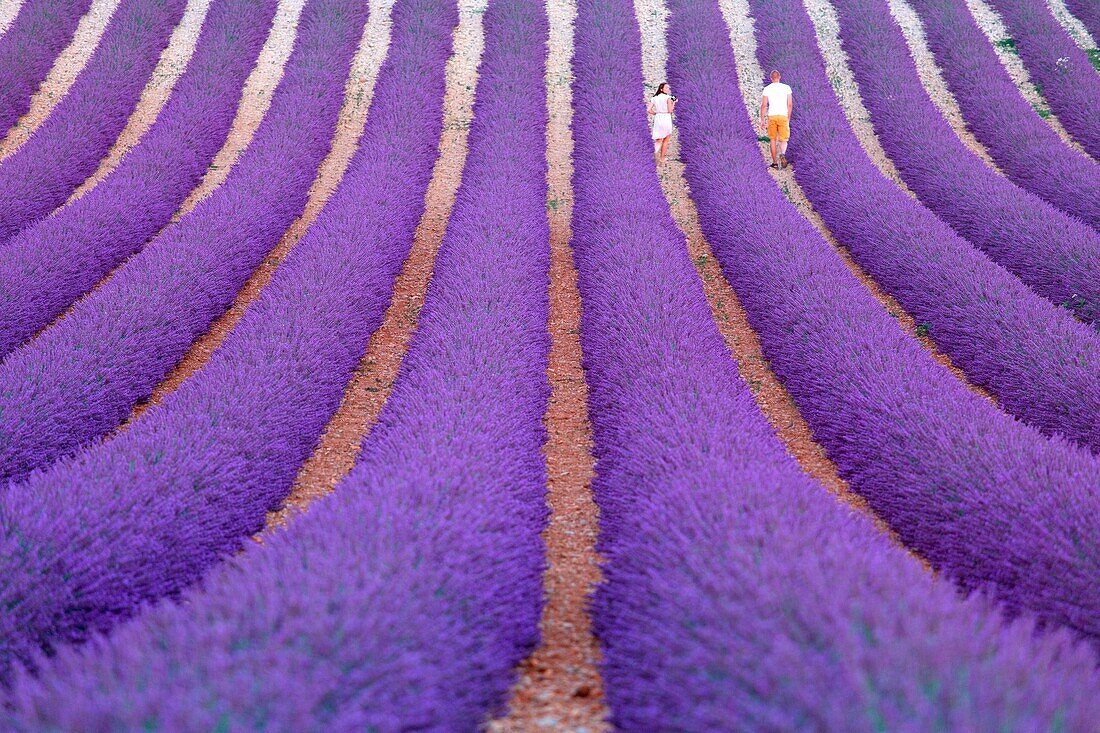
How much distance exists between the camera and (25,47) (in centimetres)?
1307

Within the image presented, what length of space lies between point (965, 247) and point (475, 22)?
1055 cm

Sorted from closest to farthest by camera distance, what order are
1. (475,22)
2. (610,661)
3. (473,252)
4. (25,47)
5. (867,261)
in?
(610,661) → (473,252) → (867,261) → (25,47) → (475,22)

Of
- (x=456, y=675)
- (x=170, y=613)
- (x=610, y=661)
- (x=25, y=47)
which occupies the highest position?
(x=25, y=47)

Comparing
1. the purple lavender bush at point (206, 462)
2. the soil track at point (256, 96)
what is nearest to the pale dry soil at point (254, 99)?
the soil track at point (256, 96)

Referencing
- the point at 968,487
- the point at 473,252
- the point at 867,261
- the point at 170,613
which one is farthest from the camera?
the point at 867,261

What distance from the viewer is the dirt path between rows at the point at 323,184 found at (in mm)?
6289

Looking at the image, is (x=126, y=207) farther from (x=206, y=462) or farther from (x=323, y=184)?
(x=206, y=462)

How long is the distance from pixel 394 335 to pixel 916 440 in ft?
12.6


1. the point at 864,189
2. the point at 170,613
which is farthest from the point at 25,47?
the point at 170,613

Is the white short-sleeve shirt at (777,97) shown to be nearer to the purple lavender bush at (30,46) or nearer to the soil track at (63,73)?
the soil track at (63,73)

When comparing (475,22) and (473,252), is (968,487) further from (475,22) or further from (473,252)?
(475,22)

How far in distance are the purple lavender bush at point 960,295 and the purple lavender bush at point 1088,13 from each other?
21.6 ft

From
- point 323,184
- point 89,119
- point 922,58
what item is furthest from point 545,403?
point 922,58

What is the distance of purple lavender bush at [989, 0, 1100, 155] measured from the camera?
11.2 meters
